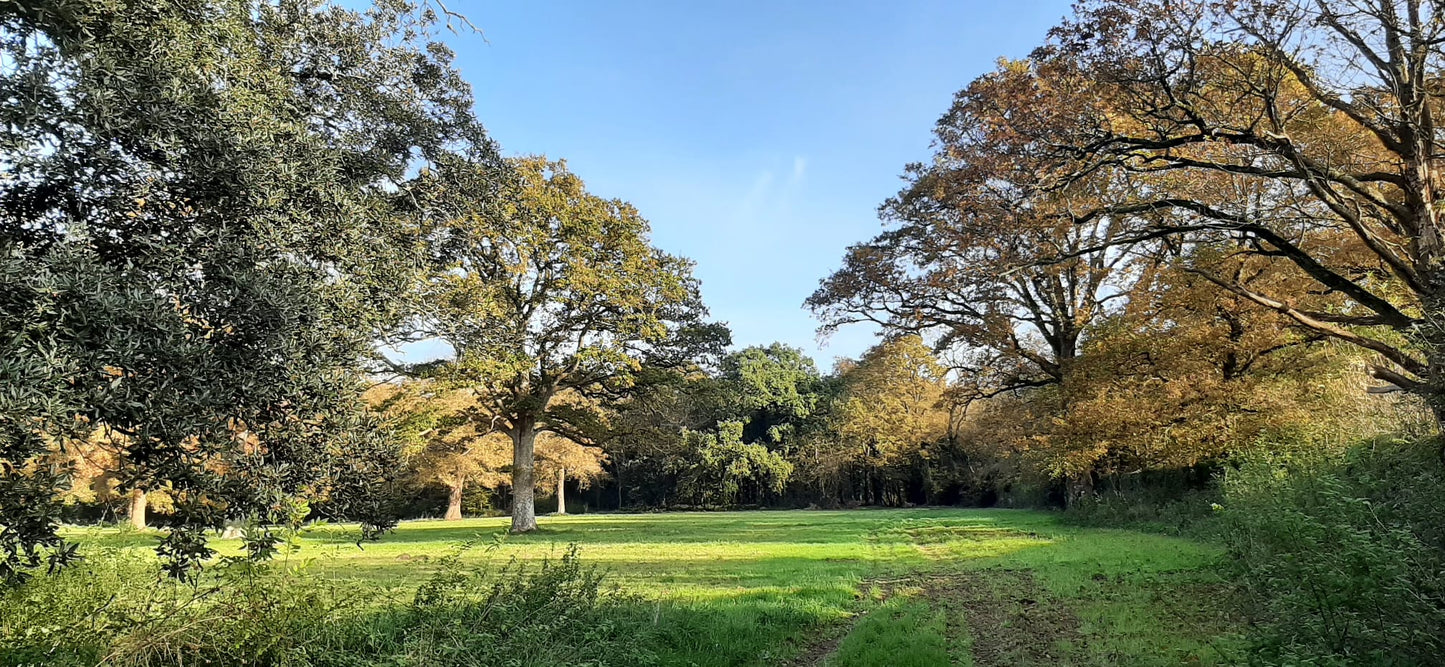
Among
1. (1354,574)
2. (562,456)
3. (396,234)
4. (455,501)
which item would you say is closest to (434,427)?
(396,234)

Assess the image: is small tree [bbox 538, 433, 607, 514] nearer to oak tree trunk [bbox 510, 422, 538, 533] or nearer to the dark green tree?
oak tree trunk [bbox 510, 422, 538, 533]

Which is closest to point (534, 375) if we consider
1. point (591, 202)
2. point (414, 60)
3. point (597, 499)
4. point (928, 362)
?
point (591, 202)

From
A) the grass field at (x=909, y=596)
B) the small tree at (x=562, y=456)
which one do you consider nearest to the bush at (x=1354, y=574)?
the grass field at (x=909, y=596)

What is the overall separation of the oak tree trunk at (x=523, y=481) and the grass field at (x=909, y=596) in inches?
278

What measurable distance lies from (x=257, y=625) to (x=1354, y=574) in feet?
24.4

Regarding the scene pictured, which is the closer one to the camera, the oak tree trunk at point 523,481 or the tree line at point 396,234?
the tree line at point 396,234

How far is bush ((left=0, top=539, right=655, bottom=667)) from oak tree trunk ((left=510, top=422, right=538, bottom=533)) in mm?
18669

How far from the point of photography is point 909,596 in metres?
9.95

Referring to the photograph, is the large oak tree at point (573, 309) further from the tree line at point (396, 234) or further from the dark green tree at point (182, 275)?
the dark green tree at point (182, 275)

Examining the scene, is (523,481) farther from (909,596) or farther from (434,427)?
(909,596)

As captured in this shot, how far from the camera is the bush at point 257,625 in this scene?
4.50 meters

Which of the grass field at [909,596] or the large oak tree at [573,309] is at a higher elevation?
the large oak tree at [573,309]

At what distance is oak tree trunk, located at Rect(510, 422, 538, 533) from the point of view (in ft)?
79.2

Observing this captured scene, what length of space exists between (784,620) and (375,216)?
238 inches
